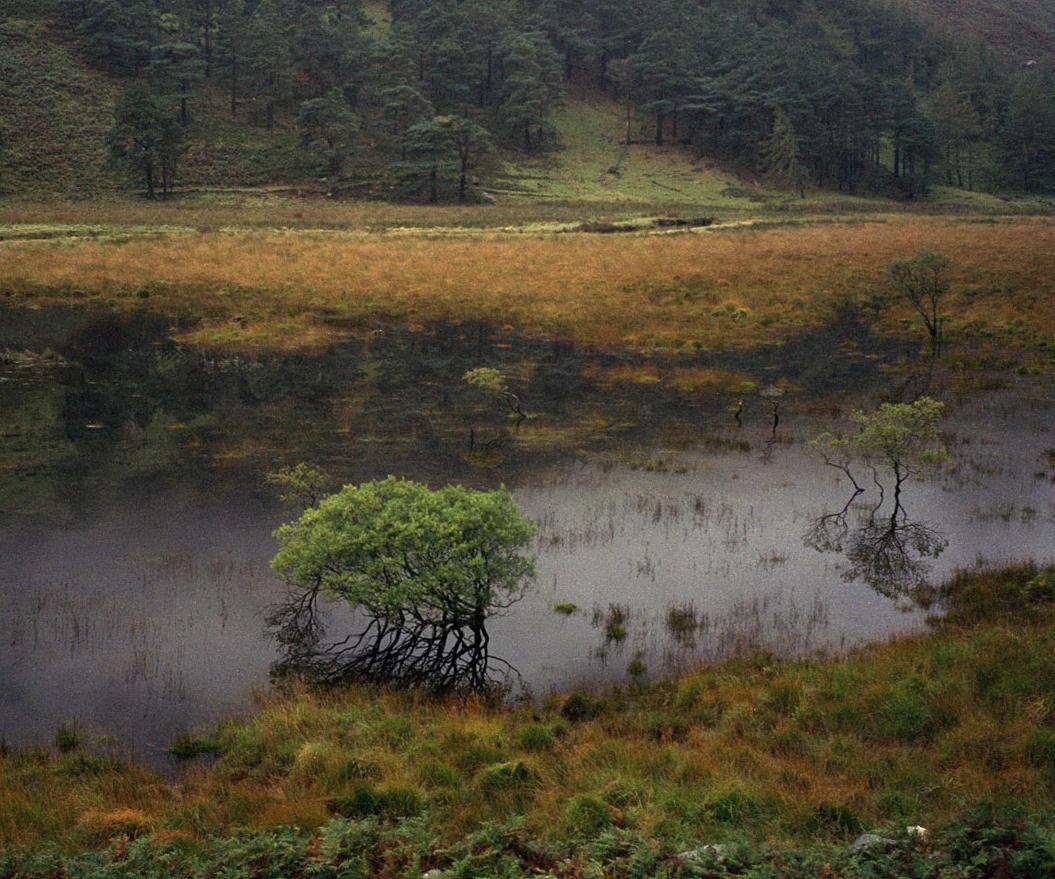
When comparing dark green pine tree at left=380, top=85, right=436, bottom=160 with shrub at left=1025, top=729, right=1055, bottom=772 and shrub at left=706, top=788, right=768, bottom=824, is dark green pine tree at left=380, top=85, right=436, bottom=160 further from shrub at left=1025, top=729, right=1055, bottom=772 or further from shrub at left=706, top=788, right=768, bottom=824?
shrub at left=706, top=788, right=768, bottom=824

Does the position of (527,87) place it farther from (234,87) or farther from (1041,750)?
(1041,750)

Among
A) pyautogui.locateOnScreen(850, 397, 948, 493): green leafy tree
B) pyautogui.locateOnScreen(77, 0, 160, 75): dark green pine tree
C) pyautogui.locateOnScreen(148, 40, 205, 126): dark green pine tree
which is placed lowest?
pyautogui.locateOnScreen(850, 397, 948, 493): green leafy tree

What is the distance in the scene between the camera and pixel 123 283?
4884 centimetres

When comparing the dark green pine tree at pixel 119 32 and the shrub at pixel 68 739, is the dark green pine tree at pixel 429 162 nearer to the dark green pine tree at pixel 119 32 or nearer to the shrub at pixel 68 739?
the dark green pine tree at pixel 119 32

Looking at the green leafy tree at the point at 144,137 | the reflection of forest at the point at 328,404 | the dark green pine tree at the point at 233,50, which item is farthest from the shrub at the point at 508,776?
the dark green pine tree at the point at 233,50

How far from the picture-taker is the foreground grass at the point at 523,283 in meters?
43.7

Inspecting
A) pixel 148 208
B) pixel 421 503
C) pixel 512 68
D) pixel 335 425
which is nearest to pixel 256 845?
pixel 421 503

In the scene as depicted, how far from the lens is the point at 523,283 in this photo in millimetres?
51250

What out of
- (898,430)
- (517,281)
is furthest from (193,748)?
(517,281)

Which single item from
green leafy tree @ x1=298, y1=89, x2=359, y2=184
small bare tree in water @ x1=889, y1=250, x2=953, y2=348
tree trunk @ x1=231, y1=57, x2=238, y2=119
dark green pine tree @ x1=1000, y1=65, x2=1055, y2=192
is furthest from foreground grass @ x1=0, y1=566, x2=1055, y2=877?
dark green pine tree @ x1=1000, y1=65, x2=1055, y2=192

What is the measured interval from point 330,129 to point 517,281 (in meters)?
49.5

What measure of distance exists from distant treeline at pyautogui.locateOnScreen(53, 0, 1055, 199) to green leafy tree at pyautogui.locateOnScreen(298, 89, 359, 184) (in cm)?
21

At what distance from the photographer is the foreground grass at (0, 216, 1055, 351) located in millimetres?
43719

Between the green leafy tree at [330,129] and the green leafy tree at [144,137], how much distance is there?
1445 cm
